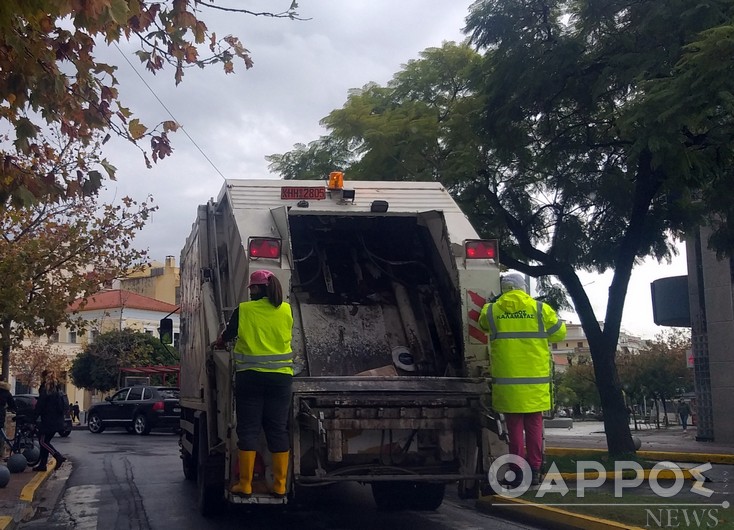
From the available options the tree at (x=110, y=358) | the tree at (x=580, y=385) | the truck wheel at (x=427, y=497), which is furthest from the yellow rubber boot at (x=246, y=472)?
the tree at (x=580, y=385)

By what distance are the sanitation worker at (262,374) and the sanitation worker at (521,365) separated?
1.56 meters

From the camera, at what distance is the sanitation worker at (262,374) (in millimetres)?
6090

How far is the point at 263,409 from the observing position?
244 inches

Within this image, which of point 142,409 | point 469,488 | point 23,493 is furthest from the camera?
point 142,409

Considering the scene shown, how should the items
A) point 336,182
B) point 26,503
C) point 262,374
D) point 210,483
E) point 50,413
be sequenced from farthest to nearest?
1. point 50,413
2. point 26,503
3. point 336,182
4. point 210,483
5. point 262,374

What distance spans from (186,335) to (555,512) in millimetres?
4595

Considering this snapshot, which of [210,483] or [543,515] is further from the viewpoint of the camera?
[210,483]

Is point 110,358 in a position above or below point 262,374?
above

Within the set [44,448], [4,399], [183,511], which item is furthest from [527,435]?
[4,399]

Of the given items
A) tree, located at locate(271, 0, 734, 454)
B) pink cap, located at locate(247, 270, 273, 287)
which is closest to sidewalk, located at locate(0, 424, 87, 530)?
pink cap, located at locate(247, 270, 273, 287)

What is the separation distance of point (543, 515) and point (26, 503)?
524cm

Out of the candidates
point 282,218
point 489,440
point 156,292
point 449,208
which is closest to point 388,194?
point 449,208

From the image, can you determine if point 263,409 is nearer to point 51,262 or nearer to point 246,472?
point 246,472

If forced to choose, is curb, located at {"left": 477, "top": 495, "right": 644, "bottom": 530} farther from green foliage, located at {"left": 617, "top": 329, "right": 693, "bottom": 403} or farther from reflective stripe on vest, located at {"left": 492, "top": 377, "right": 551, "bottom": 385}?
green foliage, located at {"left": 617, "top": 329, "right": 693, "bottom": 403}
